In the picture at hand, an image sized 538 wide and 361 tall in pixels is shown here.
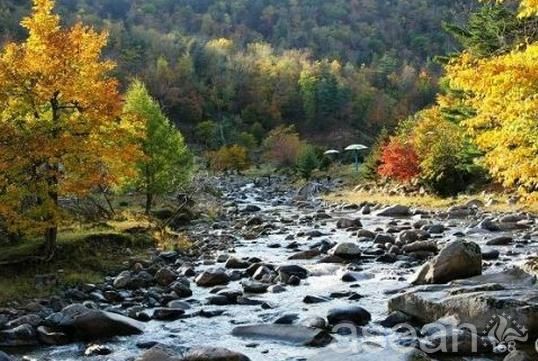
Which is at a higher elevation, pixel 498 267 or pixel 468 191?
pixel 498 267

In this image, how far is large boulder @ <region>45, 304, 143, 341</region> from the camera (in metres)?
12.0

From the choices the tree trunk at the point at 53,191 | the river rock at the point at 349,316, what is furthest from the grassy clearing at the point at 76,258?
the river rock at the point at 349,316

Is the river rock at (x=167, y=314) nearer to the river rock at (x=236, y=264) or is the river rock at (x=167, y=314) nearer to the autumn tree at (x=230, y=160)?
the river rock at (x=236, y=264)

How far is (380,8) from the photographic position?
193m

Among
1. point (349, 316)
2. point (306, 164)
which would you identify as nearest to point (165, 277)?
point (349, 316)

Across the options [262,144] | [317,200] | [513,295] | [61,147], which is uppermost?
[61,147]

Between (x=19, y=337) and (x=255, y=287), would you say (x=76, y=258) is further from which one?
(x=19, y=337)

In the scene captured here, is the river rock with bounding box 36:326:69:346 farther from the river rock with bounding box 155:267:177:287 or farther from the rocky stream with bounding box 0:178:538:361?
the river rock with bounding box 155:267:177:287

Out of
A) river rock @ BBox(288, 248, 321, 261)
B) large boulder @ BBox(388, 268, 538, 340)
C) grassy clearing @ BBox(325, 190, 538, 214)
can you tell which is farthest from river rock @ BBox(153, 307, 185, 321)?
grassy clearing @ BBox(325, 190, 538, 214)

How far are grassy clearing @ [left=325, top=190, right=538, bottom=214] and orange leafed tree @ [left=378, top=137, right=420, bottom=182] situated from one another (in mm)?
1688

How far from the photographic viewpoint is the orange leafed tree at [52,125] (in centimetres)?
1612

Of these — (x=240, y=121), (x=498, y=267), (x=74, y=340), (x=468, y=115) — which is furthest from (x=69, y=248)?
(x=240, y=121)

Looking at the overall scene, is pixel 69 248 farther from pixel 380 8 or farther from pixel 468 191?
pixel 380 8

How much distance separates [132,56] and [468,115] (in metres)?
94.2
